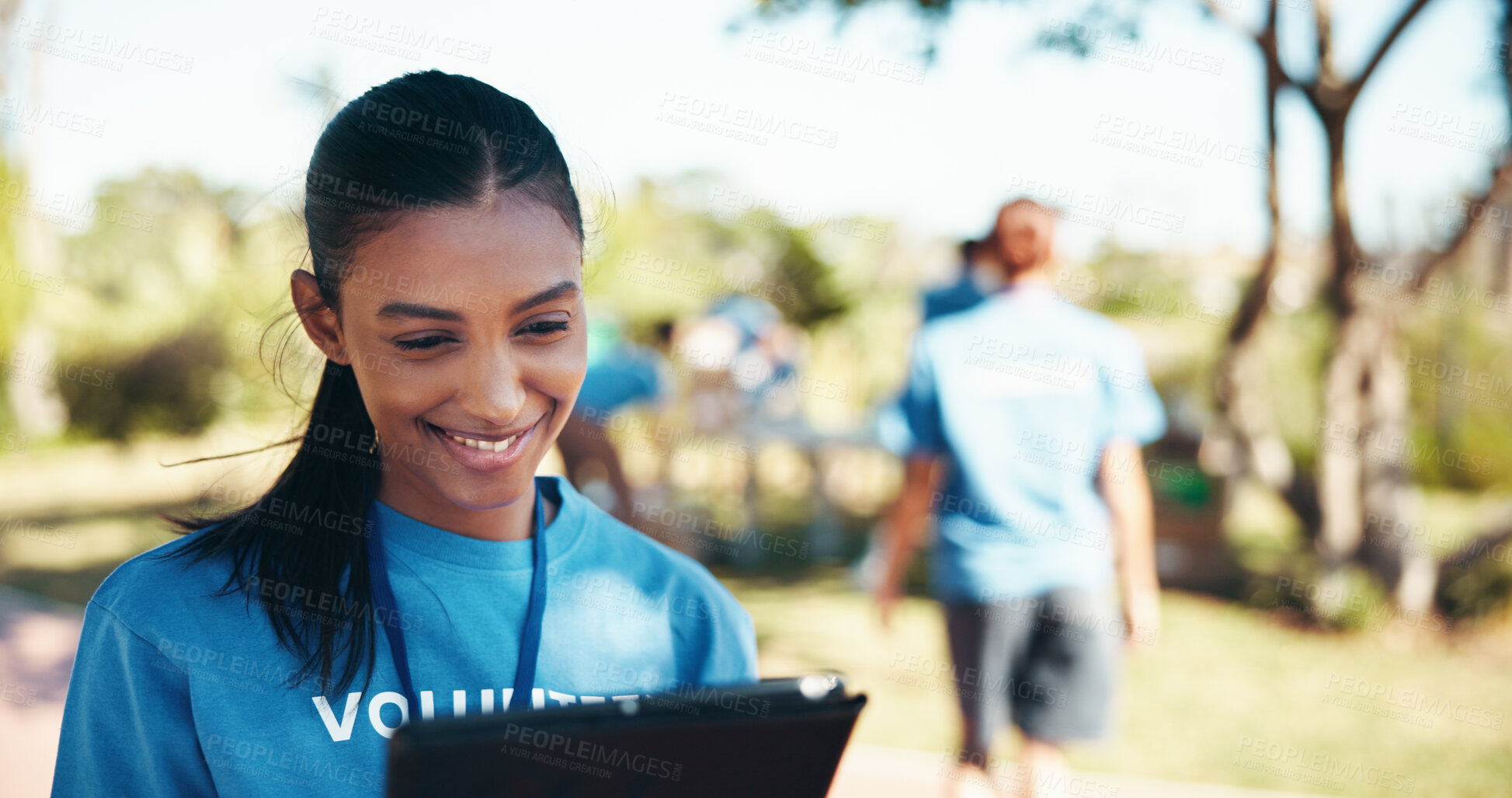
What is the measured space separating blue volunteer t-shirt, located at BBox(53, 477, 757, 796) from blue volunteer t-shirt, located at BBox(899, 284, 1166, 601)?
1967 mm

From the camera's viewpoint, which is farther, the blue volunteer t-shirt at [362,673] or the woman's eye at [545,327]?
the woman's eye at [545,327]

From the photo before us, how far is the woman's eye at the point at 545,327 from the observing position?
1.22 metres

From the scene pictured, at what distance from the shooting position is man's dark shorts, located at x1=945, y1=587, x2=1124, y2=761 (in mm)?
3186

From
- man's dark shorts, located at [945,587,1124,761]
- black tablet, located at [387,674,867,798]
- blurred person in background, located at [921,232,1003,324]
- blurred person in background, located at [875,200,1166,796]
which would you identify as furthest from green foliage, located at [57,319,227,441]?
black tablet, located at [387,674,867,798]

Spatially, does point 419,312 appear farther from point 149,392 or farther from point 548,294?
point 149,392

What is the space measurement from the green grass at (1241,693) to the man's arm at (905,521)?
0.82ft

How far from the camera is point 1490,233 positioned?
6.55 meters

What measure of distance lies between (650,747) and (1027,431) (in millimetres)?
2693

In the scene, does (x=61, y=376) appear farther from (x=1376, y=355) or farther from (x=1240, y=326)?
(x=1376, y=355)

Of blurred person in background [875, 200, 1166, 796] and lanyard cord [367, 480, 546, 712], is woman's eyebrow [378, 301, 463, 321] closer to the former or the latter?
lanyard cord [367, 480, 546, 712]

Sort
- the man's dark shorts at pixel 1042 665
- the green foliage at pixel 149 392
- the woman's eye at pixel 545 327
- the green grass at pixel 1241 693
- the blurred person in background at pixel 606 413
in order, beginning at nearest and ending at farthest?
the woman's eye at pixel 545 327, the man's dark shorts at pixel 1042 665, the green grass at pixel 1241 693, the blurred person in background at pixel 606 413, the green foliage at pixel 149 392

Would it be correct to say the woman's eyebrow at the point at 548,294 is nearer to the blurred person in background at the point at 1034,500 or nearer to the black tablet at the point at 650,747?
the black tablet at the point at 650,747

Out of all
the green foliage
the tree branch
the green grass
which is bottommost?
the green grass

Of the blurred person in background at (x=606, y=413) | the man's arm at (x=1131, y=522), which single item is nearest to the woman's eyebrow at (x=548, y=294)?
the man's arm at (x=1131, y=522)
